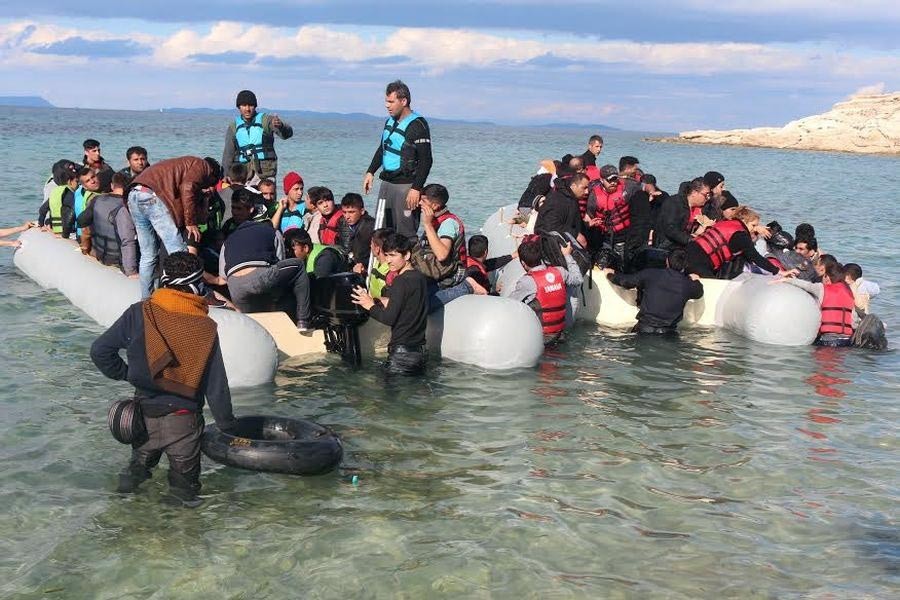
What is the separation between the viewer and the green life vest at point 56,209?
36.8 ft

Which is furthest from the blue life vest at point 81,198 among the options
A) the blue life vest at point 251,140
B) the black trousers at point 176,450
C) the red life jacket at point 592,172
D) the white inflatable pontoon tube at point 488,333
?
the red life jacket at point 592,172

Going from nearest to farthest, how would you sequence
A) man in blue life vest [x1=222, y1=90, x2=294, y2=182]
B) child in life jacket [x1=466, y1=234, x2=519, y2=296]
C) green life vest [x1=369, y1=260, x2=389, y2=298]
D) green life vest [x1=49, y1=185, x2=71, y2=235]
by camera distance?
green life vest [x1=369, y1=260, x2=389, y2=298] → child in life jacket [x1=466, y1=234, x2=519, y2=296] → man in blue life vest [x1=222, y1=90, x2=294, y2=182] → green life vest [x1=49, y1=185, x2=71, y2=235]

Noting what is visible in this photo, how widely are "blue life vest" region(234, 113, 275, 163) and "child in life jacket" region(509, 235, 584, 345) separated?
11.1ft

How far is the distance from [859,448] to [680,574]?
2.81m

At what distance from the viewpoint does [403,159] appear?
901cm

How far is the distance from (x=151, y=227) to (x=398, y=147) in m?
2.57

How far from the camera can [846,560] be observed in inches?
201

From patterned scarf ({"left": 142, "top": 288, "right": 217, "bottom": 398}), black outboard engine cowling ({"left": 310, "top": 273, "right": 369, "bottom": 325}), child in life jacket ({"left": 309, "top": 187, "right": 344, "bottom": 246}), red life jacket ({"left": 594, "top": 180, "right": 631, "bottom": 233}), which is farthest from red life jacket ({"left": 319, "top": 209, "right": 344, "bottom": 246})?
patterned scarf ({"left": 142, "top": 288, "right": 217, "bottom": 398})

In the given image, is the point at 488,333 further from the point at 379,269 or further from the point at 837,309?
the point at 837,309

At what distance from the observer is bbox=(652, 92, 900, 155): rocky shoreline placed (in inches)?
3282

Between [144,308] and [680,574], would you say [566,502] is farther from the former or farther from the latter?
[144,308]

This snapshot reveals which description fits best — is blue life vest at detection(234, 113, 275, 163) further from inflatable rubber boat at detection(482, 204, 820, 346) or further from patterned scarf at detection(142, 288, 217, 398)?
patterned scarf at detection(142, 288, 217, 398)

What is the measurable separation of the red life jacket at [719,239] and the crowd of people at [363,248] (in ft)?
0.05

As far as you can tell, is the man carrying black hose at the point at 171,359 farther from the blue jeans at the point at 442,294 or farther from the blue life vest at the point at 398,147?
the blue life vest at the point at 398,147
